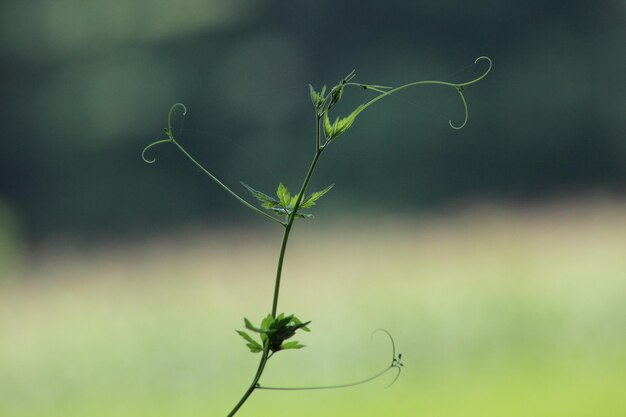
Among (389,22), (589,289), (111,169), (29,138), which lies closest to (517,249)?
(589,289)

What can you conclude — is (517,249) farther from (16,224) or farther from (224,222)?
(16,224)

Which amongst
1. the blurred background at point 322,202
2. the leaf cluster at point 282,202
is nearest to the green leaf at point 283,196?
the leaf cluster at point 282,202

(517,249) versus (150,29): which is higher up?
(150,29)

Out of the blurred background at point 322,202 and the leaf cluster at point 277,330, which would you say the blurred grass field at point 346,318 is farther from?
the leaf cluster at point 277,330

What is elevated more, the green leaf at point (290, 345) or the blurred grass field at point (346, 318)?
the blurred grass field at point (346, 318)

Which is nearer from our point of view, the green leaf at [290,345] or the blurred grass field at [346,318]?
the green leaf at [290,345]

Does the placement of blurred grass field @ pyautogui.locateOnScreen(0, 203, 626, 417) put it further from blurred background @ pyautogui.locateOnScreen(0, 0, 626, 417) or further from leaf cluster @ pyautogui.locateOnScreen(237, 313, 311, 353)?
leaf cluster @ pyautogui.locateOnScreen(237, 313, 311, 353)
